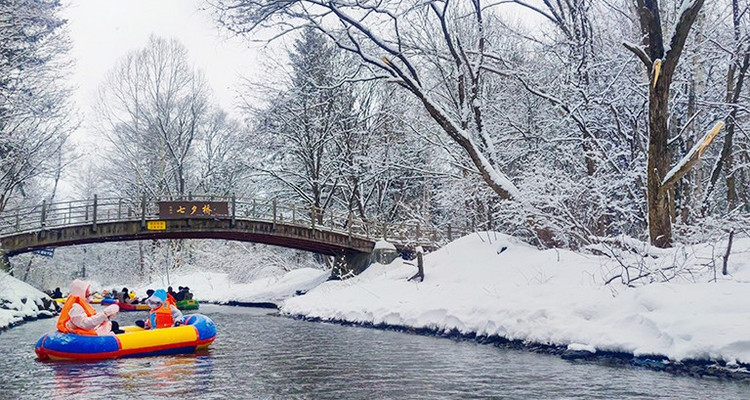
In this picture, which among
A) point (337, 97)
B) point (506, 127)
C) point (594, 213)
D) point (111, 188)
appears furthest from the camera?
point (111, 188)

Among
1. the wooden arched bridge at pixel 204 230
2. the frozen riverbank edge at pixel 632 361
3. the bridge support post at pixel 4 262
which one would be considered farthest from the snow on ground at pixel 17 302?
the frozen riverbank edge at pixel 632 361

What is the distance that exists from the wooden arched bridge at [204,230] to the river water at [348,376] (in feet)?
37.2

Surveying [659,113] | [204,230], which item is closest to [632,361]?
[659,113]

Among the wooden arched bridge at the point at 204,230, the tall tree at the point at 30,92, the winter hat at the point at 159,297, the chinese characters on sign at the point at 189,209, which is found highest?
the tall tree at the point at 30,92

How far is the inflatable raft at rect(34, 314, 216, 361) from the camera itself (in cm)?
1125

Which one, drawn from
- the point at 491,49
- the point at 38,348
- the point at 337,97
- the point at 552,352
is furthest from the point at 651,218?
the point at 337,97

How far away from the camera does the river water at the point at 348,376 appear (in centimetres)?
793

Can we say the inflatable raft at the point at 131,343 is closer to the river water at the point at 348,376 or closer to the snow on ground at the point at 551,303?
the river water at the point at 348,376

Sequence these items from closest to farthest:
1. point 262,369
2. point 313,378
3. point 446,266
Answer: point 313,378, point 262,369, point 446,266

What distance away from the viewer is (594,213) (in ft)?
53.3

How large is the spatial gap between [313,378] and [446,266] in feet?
33.1

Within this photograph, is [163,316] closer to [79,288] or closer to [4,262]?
[79,288]

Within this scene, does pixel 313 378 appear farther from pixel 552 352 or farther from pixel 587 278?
pixel 587 278

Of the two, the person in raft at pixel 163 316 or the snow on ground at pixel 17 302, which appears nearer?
the person in raft at pixel 163 316
